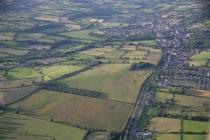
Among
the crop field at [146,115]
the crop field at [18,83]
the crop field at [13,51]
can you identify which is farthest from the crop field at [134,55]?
the crop field at [146,115]

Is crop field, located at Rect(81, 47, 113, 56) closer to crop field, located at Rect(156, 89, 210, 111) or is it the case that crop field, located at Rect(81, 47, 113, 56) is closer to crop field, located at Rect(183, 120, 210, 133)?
crop field, located at Rect(156, 89, 210, 111)

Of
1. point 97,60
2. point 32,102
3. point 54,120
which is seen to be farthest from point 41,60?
point 54,120

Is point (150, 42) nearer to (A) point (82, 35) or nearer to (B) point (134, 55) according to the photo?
(B) point (134, 55)

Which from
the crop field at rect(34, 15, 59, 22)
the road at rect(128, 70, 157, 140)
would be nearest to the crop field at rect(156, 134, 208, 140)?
the road at rect(128, 70, 157, 140)

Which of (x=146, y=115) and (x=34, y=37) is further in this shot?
(x=34, y=37)

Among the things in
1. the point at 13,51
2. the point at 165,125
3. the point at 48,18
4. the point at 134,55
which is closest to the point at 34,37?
the point at 13,51

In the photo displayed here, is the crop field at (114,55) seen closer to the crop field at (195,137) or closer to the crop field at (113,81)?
the crop field at (113,81)
